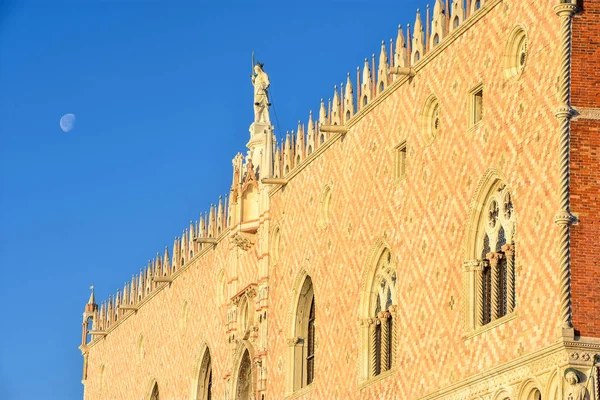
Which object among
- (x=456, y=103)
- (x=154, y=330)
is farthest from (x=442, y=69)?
(x=154, y=330)

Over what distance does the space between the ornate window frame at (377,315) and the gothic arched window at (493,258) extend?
3205mm

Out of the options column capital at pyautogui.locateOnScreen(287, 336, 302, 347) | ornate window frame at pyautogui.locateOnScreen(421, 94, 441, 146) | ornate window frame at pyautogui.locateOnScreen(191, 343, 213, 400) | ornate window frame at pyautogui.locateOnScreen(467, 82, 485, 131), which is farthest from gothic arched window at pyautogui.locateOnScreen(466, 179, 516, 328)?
ornate window frame at pyautogui.locateOnScreen(191, 343, 213, 400)

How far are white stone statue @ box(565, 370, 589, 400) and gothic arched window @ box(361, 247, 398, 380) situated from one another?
21.4 feet

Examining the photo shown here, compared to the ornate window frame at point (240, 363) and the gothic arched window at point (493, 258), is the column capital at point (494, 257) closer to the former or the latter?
the gothic arched window at point (493, 258)

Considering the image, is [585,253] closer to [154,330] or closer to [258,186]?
[258,186]

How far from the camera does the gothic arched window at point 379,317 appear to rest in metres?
25.6

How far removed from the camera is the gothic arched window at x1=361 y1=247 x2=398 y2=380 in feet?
84.1

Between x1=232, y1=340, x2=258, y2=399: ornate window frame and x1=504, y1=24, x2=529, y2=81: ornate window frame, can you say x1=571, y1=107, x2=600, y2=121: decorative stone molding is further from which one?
x1=232, y1=340, x2=258, y2=399: ornate window frame

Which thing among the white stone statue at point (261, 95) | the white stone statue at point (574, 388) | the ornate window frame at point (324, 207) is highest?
the white stone statue at point (261, 95)

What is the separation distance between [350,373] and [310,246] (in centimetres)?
357

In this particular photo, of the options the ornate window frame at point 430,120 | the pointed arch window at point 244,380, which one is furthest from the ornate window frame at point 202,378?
the ornate window frame at point 430,120

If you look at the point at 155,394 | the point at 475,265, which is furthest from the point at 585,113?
the point at 155,394

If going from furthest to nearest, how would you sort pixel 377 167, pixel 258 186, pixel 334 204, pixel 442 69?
pixel 258 186 → pixel 334 204 → pixel 377 167 → pixel 442 69

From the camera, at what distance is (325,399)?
1096 inches
